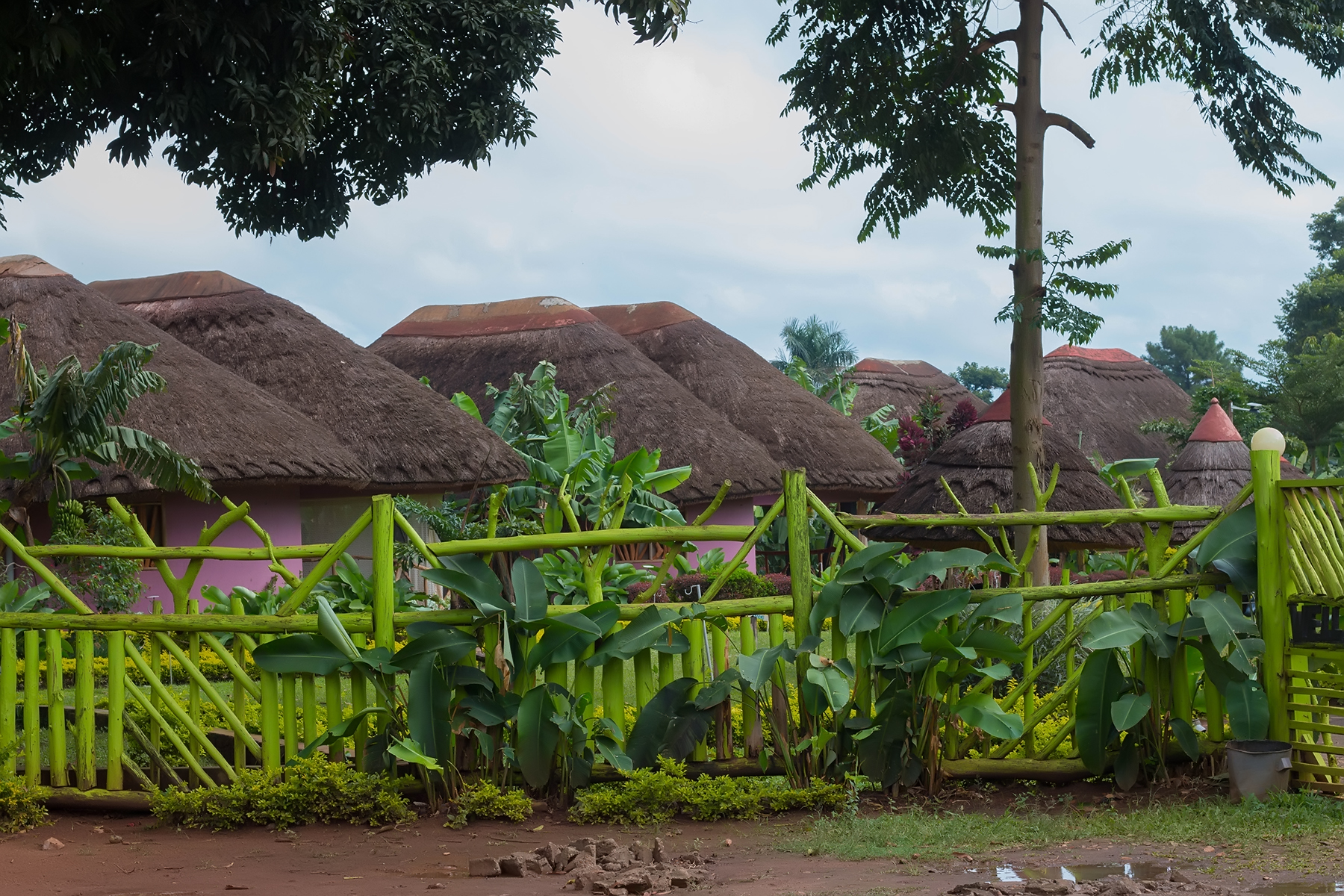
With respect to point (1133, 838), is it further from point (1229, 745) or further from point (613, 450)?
point (613, 450)

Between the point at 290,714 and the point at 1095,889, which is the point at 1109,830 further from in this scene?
the point at 290,714

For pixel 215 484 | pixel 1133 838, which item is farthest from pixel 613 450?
pixel 1133 838

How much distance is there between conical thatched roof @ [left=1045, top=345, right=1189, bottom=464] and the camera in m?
22.2

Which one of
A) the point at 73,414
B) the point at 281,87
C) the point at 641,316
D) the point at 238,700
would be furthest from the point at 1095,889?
the point at 641,316

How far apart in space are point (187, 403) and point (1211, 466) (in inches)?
467

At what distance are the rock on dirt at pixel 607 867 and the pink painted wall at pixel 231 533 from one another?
344 inches

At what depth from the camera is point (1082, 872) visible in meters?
3.68

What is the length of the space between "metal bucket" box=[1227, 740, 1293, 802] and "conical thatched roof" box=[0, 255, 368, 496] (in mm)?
9441

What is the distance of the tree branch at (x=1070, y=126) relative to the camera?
9.58m

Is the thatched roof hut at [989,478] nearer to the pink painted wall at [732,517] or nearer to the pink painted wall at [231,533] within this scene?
the pink painted wall at [732,517]

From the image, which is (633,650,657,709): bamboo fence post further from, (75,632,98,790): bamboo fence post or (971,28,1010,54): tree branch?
(971,28,1010,54): tree branch

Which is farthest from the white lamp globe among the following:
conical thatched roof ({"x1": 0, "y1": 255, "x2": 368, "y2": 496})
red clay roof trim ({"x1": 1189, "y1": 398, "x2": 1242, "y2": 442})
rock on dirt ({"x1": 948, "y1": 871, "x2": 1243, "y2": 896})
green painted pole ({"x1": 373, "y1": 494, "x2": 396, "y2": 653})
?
red clay roof trim ({"x1": 1189, "y1": 398, "x2": 1242, "y2": 442})

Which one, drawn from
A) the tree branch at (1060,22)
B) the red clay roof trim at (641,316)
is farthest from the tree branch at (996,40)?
the red clay roof trim at (641,316)

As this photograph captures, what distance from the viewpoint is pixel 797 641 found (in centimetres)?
490
